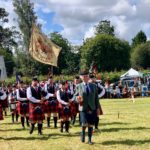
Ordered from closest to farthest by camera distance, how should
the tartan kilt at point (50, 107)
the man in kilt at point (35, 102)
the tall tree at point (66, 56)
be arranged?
the man in kilt at point (35, 102), the tartan kilt at point (50, 107), the tall tree at point (66, 56)

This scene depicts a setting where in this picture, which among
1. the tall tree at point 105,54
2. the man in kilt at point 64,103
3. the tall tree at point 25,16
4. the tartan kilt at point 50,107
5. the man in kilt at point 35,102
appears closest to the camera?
the man in kilt at point 35,102

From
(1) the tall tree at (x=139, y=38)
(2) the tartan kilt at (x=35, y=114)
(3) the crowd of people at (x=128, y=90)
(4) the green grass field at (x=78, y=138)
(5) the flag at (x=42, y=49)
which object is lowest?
(4) the green grass field at (x=78, y=138)

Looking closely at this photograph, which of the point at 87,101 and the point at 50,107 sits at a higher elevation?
the point at 87,101

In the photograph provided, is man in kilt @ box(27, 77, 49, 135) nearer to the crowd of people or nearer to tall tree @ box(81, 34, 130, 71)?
the crowd of people

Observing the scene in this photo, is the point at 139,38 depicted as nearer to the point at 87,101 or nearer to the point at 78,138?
the point at 78,138

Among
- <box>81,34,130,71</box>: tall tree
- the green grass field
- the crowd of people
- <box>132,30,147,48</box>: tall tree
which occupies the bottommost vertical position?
the green grass field

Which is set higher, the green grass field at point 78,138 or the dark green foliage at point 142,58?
the dark green foliage at point 142,58

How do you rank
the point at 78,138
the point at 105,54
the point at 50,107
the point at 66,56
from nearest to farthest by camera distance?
1. the point at 78,138
2. the point at 50,107
3. the point at 105,54
4. the point at 66,56

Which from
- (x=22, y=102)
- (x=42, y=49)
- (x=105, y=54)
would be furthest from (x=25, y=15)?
(x=22, y=102)

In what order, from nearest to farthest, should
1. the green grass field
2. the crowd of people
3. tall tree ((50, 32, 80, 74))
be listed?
the green grass field < the crowd of people < tall tree ((50, 32, 80, 74))

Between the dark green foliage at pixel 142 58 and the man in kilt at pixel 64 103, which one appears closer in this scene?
the man in kilt at pixel 64 103

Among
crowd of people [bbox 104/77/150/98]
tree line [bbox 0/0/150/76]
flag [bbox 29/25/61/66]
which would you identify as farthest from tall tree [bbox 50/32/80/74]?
flag [bbox 29/25/61/66]

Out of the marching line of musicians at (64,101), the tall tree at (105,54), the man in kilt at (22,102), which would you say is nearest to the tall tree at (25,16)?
the tall tree at (105,54)

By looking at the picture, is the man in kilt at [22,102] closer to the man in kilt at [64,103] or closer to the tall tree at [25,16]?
the man in kilt at [64,103]
